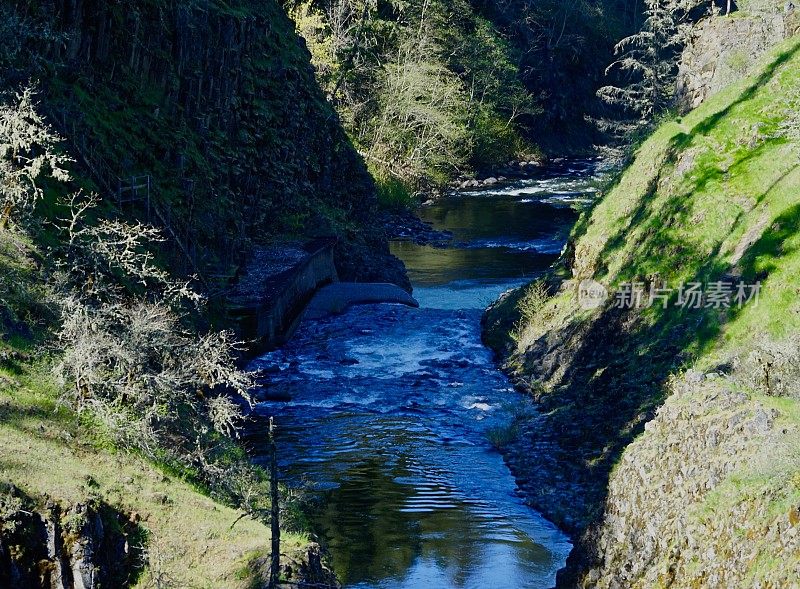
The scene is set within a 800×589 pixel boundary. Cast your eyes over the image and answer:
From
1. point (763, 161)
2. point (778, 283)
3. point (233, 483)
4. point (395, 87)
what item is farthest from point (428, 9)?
point (233, 483)

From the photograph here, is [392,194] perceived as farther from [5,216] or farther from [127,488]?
[127,488]

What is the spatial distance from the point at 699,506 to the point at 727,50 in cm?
2466

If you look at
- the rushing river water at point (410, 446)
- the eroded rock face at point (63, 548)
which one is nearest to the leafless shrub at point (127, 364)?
the eroded rock face at point (63, 548)

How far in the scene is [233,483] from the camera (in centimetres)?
2095

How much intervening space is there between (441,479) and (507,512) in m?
2.32

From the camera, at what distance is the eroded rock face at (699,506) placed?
14.1 metres

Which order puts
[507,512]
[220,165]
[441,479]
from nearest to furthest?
[507,512] → [441,479] → [220,165]

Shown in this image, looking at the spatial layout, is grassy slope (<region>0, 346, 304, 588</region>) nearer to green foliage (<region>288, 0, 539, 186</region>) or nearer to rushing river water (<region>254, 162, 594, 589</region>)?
rushing river water (<region>254, 162, 594, 589</region>)

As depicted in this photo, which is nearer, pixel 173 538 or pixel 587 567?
pixel 173 538

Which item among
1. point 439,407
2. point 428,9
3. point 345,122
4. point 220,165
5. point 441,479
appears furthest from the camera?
point 428,9

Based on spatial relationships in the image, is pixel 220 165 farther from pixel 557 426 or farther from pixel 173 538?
pixel 173 538

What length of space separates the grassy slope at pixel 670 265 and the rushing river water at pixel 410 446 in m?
1.44

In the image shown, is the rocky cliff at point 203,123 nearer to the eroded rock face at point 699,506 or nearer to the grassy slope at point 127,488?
the grassy slope at point 127,488

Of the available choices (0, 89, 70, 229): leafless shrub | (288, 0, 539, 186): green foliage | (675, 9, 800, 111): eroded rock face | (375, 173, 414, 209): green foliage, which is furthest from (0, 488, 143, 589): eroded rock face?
(288, 0, 539, 186): green foliage
